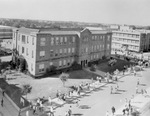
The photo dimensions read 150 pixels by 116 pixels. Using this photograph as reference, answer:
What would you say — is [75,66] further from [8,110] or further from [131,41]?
[131,41]

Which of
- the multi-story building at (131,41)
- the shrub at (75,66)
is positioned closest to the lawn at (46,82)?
the shrub at (75,66)

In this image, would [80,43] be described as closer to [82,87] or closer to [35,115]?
[82,87]

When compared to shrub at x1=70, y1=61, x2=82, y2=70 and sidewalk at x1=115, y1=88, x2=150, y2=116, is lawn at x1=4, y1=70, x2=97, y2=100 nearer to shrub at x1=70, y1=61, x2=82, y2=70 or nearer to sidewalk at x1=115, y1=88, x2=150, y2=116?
shrub at x1=70, y1=61, x2=82, y2=70

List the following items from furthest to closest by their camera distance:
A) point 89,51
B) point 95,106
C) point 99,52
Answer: point 99,52 < point 89,51 < point 95,106

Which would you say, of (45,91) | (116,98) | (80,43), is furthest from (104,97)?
(80,43)

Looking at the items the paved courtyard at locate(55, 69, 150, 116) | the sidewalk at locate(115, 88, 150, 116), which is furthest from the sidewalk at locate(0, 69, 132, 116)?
the sidewalk at locate(115, 88, 150, 116)

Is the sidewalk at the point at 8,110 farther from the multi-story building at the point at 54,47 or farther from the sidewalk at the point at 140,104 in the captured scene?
the multi-story building at the point at 54,47
